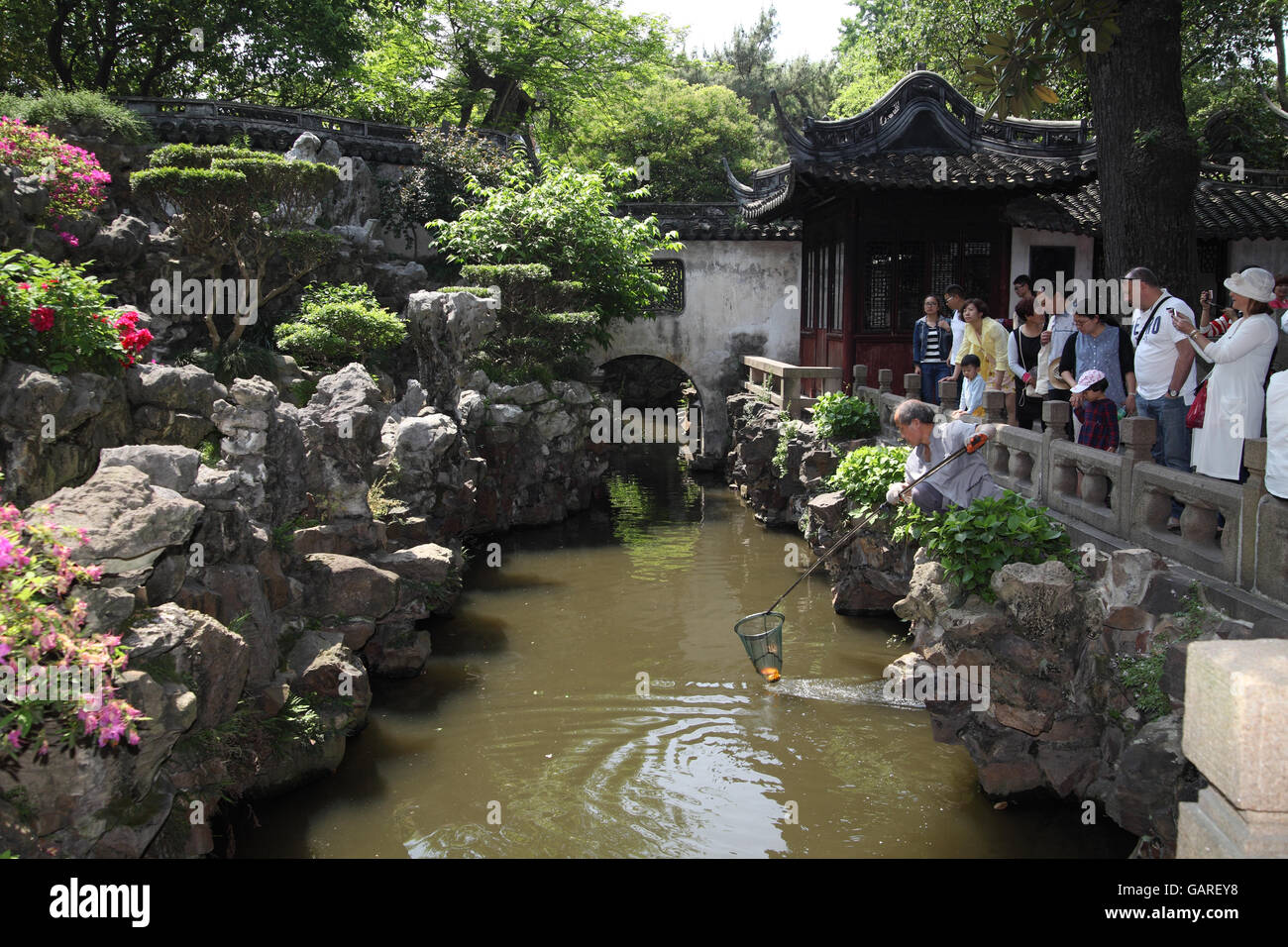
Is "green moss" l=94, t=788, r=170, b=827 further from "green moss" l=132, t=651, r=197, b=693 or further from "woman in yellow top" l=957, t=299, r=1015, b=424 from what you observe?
"woman in yellow top" l=957, t=299, r=1015, b=424

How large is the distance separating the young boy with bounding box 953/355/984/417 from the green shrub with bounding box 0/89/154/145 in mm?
13693

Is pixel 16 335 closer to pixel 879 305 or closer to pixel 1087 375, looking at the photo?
pixel 1087 375

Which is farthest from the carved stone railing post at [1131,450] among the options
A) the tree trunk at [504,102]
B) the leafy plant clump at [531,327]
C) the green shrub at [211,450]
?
the tree trunk at [504,102]

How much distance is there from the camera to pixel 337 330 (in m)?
13.6

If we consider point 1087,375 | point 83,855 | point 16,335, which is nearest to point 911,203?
point 1087,375

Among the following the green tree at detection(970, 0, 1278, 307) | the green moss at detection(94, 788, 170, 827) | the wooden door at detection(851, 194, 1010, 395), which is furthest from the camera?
the wooden door at detection(851, 194, 1010, 395)

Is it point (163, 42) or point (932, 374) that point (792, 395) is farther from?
point (163, 42)

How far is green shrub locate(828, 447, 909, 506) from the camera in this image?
9.79 meters

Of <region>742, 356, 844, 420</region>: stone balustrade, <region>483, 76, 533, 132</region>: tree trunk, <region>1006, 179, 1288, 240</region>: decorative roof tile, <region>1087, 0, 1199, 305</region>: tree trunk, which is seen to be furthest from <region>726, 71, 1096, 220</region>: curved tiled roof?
<region>483, 76, 533, 132</region>: tree trunk

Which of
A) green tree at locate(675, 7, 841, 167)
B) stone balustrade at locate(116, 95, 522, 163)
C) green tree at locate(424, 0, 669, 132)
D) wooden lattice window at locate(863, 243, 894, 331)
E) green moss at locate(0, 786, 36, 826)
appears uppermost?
green tree at locate(675, 7, 841, 167)

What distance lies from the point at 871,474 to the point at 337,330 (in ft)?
25.5

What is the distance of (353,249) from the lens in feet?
53.7

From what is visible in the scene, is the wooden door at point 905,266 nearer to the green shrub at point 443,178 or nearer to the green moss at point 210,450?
the green shrub at point 443,178

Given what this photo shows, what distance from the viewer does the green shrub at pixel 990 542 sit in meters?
6.59
